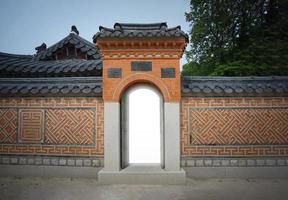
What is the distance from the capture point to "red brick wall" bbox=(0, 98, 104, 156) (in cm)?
771

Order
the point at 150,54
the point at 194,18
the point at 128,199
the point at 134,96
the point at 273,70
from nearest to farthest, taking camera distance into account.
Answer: the point at 128,199, the point at 150,54, the point at 134,96, the point at 273,70, the point at 194,18

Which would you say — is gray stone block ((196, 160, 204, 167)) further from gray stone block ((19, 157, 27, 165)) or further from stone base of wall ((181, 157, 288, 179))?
gray stone block ((19, 157, 27, 165))

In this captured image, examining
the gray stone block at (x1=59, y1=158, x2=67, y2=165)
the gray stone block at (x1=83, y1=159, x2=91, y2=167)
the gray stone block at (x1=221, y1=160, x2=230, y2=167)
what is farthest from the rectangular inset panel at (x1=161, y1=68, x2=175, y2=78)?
the gray stone block at (x1=59, y1=158, x2=67, y2=165)

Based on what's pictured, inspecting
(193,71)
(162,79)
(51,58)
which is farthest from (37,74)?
(193,71)

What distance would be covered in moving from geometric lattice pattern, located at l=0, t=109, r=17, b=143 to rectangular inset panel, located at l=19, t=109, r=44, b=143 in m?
0.21

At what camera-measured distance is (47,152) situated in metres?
7.87

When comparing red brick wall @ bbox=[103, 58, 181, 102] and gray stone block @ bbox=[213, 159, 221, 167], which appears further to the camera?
gray stone block @ bbox=[213, 159, 221, 167]

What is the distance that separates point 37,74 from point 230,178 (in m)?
9.01

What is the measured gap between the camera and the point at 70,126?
7.79 metres

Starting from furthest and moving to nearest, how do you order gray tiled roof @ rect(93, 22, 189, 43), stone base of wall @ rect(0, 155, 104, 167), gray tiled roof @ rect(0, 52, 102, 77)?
gray tiled roof @ rect(0, 52, 102, 77)
stone base of wall @ rect(0, 155, 104, 167)
gray tiled roof @ rect(93, 22, 189, 43)

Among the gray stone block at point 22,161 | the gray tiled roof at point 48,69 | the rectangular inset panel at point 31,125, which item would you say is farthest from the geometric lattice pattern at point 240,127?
the gray stone block at point 22,161

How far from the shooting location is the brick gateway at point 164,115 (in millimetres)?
7406

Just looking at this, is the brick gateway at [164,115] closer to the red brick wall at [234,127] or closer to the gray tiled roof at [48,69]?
the red brick wall at [234,127]

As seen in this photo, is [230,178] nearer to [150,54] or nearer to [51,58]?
[150,54]
